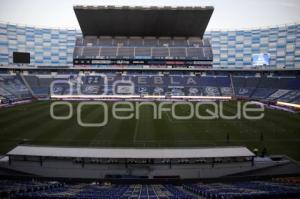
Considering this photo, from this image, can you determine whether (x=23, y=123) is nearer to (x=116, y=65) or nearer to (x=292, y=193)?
(x=292, y=193)

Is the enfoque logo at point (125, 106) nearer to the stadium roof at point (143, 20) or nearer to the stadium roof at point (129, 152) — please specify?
the stadium roof at point (143, 20)

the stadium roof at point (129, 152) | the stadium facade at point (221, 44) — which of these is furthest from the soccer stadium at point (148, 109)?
the stadium facade at point (221, 44)

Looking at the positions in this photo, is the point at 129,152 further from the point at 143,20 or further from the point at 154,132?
the point at 143,20

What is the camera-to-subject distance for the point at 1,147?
27469mm

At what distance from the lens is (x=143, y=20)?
72.1m

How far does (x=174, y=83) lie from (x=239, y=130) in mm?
45124

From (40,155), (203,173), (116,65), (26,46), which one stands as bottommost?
(203,173)

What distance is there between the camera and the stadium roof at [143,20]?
224 feet

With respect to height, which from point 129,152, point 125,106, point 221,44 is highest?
point 221,44

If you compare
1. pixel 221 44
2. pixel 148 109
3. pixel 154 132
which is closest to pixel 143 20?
pixel 148 109

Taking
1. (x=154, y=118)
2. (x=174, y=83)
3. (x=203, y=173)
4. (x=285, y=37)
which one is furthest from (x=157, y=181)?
(x=285, y=37)

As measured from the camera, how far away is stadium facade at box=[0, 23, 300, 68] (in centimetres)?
10206

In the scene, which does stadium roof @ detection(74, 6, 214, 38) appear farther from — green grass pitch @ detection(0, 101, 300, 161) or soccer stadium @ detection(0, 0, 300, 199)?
green grass pitch @ detection(0, 101, 300, 161)

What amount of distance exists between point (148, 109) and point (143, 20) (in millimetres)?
28526
